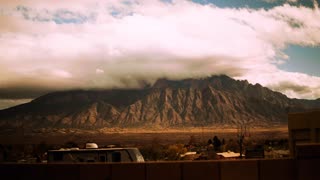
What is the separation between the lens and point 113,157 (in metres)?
21.8

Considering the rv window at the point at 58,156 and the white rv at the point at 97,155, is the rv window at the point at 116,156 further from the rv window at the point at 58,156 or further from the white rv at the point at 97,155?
the rv window at the point at 58,156

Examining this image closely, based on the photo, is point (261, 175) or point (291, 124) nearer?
point (261, 175)

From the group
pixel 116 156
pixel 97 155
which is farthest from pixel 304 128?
pixel 97 155

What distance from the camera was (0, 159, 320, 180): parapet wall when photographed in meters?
11.9

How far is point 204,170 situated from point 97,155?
11.0 m

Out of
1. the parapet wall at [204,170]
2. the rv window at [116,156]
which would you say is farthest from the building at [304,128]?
the parapet wall at [204,170]

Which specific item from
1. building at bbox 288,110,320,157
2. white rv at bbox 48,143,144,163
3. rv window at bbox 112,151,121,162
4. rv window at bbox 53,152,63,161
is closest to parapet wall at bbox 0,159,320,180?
white rv at bbox 48,143,144,163

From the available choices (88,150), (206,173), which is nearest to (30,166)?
(206,173)

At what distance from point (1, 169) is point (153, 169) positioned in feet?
16.0

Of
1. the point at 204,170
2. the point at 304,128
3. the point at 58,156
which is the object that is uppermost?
the point at 304,128

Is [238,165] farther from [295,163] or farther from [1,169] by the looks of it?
[1,169]

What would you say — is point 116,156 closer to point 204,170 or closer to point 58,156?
point 58,156

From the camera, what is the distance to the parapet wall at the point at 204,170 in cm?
1191

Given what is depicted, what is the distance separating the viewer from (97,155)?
22109mm
